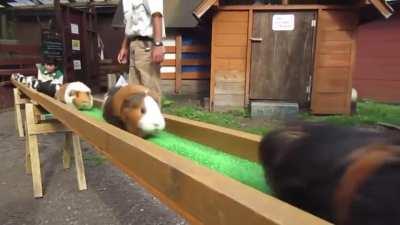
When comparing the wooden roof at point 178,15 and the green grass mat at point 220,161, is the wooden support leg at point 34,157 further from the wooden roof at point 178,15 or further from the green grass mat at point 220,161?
the wooden roof at point 178,15

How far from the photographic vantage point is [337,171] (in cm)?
79

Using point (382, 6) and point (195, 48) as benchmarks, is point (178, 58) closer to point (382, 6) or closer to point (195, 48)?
point (195, 48)

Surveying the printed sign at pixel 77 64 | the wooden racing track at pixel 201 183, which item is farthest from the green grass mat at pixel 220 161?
the printed sign at pixel 77 64

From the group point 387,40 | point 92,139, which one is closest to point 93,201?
point 92,139

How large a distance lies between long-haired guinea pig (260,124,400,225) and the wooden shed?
6977 mm

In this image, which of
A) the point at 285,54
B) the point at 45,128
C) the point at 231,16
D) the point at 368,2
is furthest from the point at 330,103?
the point at 45,128

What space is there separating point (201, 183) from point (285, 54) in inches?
292

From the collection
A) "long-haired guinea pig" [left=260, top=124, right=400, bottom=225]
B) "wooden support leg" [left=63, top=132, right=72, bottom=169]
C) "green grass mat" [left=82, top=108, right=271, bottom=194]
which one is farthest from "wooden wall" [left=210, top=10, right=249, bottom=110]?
"long-haired guinea pig" [left=260, top=124, right=400, bottom=225]

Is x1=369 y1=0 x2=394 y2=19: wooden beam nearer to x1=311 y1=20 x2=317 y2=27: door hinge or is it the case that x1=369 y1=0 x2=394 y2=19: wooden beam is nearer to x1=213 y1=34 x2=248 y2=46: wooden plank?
x1=311 y1=20 x2=317 y2=27: door hinge

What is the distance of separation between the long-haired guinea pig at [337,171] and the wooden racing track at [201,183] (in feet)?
0.30

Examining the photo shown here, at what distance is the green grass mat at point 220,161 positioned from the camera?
1224 mm

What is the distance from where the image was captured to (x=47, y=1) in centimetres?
1489

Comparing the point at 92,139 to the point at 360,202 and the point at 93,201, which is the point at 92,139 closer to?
the point at 360,202

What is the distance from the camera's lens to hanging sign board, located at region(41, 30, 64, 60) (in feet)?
27.8
